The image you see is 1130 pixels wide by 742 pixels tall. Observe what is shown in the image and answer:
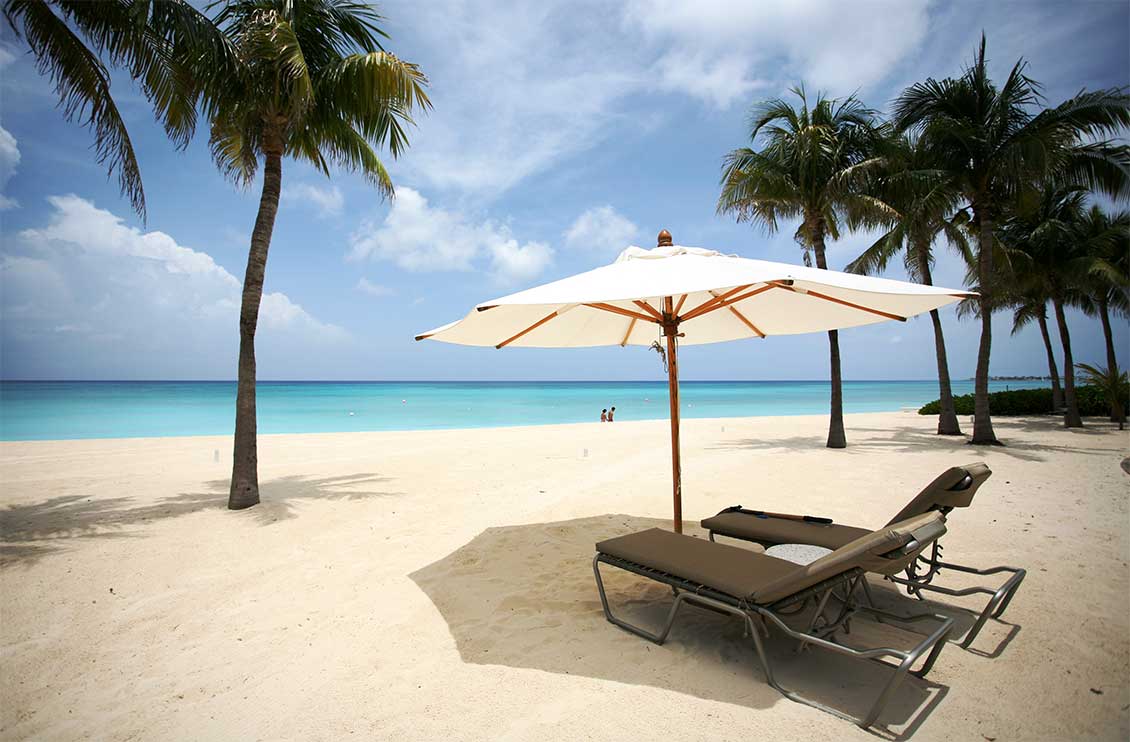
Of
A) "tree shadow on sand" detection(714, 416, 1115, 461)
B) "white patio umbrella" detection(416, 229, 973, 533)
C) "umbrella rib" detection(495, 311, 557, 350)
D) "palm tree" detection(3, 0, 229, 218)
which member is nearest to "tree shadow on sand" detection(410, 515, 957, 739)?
"white patio umbrella" detection(416, 229, 973, 533)

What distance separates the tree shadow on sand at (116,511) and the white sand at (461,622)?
0.05 metres

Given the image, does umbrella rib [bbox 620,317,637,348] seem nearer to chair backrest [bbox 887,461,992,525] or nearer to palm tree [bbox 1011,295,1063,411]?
chair backrest [bbox 887,461,992,525]

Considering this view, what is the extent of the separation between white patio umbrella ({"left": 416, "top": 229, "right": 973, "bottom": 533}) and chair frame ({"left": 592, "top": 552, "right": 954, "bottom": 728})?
1.37m

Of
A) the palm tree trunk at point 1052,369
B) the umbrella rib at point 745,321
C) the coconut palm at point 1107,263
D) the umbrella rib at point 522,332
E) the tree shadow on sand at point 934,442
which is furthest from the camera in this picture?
the palm tree trunk at point 1052,369

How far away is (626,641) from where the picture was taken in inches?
118

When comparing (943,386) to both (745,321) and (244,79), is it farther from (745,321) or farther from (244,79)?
(244,79)

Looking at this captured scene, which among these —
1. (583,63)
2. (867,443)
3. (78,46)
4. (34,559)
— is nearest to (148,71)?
(78,46)

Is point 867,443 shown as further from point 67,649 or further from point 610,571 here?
point 67,649

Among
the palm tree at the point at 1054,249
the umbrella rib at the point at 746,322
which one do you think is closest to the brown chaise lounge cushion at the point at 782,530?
the umbrella rib at the point at 746,322

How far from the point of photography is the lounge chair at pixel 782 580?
2.44m

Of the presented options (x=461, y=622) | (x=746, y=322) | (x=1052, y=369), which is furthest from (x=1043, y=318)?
(x=461, y=622)

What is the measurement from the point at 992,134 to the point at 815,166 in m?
3.43

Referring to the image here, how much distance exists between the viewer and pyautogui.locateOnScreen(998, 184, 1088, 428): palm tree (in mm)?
15102

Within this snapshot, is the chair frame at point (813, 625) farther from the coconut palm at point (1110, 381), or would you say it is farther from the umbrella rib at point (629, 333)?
the coconut palm at point (1110, 381)
